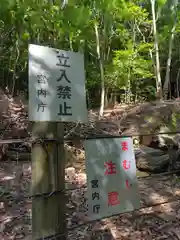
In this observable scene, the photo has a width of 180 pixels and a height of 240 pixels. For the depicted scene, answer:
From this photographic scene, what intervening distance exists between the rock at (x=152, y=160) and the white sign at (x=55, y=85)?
11.3 ft

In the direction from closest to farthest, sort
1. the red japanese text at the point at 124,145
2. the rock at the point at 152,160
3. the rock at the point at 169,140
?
the red japanese text at the point at 124,145 → the rock at the point at 152,160 → the rock at the point at 169,140

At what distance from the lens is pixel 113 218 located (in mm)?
2969

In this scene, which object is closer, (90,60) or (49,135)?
(49,135)

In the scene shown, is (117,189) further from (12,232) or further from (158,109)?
(158,109)

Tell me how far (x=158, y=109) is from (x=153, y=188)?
10.9ft

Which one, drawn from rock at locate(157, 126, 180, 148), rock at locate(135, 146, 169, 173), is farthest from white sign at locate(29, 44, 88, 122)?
rock at locate(157, 126, 180, 148)

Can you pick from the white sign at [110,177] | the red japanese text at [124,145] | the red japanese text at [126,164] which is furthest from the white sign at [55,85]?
the red japanese text at [126,164]

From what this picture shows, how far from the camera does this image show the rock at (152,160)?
491cm

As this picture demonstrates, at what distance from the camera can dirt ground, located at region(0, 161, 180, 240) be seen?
8.53 ft

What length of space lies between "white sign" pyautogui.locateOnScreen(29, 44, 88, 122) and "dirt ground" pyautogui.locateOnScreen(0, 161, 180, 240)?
77cm

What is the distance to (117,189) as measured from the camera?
1916 millimetres

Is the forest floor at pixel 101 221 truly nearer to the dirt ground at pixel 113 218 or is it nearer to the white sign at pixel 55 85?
the dirt ground at pixel 113 218

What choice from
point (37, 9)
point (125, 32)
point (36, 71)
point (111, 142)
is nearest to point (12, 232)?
point (111, 142)

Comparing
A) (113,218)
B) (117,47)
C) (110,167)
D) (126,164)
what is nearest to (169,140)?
(113,218)
